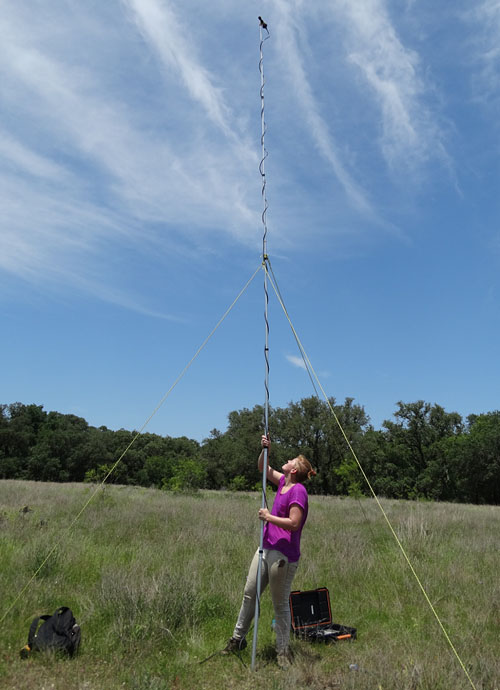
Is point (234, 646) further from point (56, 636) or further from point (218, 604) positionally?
point (56, 636)

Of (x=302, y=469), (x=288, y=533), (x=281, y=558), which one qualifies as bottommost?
(x=281, y=558)

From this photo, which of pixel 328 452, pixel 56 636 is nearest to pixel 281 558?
pixel 56 636

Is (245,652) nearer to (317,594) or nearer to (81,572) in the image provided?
(317,594)

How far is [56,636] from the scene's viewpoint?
424 centimetres

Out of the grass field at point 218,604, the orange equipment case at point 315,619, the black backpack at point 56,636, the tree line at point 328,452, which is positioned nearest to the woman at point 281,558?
the grass field at point 218,604

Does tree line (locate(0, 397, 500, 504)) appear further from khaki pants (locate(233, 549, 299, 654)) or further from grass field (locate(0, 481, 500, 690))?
khaki pants (locate(233, 549, 299, 654))

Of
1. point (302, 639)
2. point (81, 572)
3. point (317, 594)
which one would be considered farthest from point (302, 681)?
point (81, 572)

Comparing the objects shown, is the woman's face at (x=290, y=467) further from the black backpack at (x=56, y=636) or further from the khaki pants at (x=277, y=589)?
the black backpack at (x=56, y=636)

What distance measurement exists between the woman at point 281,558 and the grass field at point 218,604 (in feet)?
0.75

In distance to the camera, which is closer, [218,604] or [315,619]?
[315,619]

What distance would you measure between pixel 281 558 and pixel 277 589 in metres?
0.28

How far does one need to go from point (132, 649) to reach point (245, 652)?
3.55ft

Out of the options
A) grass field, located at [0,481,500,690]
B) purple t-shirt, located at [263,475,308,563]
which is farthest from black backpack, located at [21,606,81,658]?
purple t-shirt, located at [263,475,308,563]

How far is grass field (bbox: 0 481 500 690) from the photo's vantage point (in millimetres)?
3893
